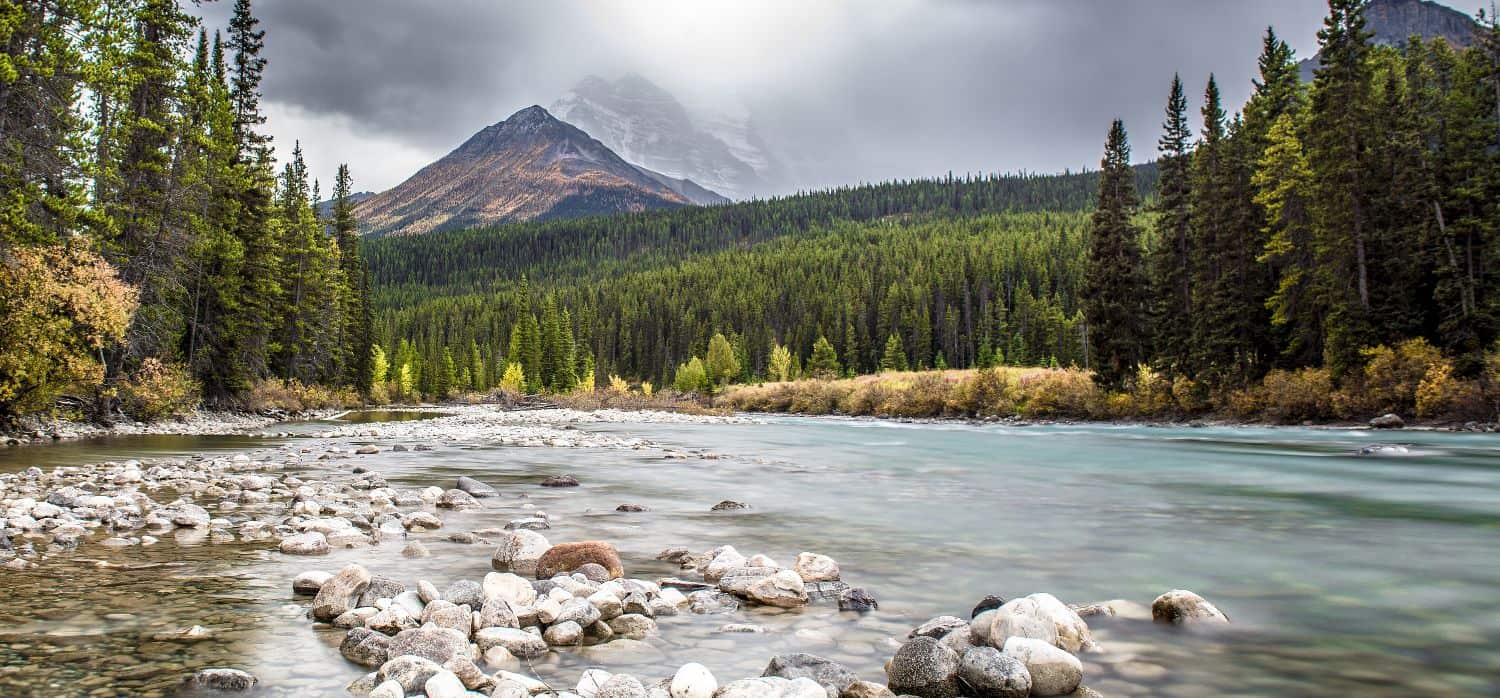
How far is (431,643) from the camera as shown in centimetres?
425

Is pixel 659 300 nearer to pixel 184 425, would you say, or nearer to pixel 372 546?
pixel 184 425

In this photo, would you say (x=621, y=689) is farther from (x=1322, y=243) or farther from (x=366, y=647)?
(x=1322, y=243)

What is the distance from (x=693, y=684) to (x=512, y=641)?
55.2 inches

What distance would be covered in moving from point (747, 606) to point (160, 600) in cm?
404

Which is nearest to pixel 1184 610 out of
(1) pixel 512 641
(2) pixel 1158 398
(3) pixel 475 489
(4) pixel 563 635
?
(4) pixel 563 635

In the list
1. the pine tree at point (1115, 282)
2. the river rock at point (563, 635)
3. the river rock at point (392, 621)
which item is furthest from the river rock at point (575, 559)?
the pine tree at point (1115, 282)

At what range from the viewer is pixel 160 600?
18.1ft

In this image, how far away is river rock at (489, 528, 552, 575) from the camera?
6996mm

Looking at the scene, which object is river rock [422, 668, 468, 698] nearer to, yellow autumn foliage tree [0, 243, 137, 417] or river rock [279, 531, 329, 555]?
river rock [279, 531, 329, 555]

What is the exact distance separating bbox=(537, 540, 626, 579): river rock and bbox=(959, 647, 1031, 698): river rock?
3.24m

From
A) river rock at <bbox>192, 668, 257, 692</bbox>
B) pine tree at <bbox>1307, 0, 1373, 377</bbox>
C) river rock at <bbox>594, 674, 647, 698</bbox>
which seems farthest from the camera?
pine tree at <bbox>1307, 0, 1373, 377</bbox>

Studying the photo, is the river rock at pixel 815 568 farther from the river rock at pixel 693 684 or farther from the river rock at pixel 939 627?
the river rock at pixel 693 684

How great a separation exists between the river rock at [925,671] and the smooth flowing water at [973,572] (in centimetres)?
46

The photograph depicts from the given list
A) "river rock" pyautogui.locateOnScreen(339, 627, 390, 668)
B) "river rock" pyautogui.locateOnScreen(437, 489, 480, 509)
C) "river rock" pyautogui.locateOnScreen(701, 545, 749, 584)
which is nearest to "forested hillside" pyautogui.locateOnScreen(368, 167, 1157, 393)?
"river rock" pyautogui.locateOnScreen(437, 489, 480, 509)
